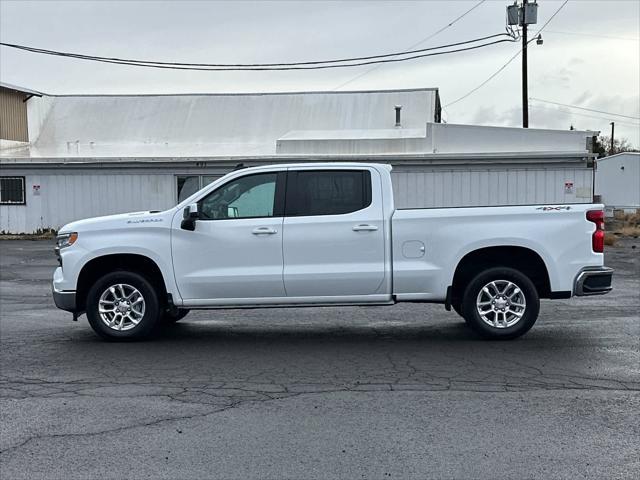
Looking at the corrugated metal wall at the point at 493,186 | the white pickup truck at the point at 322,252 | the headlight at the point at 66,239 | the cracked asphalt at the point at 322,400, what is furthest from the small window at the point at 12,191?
the white pickup truck at the point at 322,252

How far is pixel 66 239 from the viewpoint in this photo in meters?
8.55

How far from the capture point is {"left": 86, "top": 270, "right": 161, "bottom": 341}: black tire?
8414mm

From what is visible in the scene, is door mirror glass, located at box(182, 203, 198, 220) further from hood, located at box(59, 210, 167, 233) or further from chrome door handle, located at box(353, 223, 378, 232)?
chrome door handle, located at box(353, 223, 378, 232)

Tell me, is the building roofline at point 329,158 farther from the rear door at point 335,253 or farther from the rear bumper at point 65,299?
the rear bumper at point 65,299

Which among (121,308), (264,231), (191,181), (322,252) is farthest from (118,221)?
(191,181)

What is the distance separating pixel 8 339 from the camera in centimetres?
882

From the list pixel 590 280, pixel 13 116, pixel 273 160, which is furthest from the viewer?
pixel 13 116

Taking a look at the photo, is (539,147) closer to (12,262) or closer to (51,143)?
(12,262)

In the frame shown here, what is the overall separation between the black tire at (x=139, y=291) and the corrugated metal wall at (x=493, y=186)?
18022 millimetres

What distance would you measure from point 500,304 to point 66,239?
5000 mm

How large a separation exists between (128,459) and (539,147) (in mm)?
23980

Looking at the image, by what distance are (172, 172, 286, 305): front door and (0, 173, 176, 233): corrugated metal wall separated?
64.0ft

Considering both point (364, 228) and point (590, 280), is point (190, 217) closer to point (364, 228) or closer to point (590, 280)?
point (364, 228)

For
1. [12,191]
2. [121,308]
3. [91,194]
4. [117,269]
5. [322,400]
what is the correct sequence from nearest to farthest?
1. [322,400]
2. [121,308]
3. [117,269]
4. [91,194]
5. [12,191]
